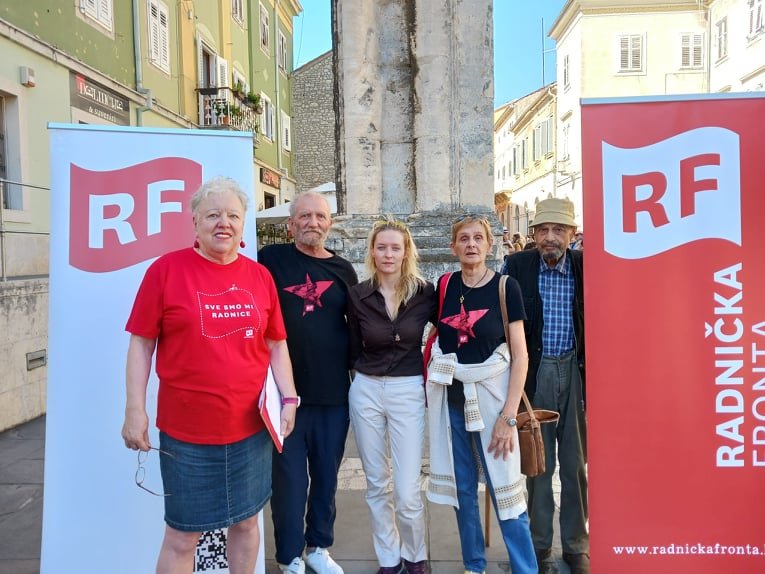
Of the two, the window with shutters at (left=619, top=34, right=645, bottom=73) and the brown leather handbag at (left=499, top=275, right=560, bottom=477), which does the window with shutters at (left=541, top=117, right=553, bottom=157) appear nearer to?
the window with shutters at (left=619, top=34, right=645, bottom=73)

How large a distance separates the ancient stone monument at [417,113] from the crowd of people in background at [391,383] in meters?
1.91

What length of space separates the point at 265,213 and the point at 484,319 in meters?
12.0

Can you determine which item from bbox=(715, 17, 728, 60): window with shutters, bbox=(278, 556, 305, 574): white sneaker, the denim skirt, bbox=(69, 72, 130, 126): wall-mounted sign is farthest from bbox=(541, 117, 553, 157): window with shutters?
→ the denim skirt

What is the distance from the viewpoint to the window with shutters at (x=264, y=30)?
21281 mm

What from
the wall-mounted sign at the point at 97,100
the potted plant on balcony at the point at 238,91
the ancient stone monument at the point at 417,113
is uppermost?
the potted plant on balcony at the point at 238,91

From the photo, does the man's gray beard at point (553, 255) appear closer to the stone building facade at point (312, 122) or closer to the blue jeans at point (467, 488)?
the blue jeans at point (467, 488)

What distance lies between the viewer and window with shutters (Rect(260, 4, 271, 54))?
69.8 ft

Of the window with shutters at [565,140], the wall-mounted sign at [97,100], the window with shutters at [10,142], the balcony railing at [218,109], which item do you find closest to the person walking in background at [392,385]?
the window with shutters at [10,142]

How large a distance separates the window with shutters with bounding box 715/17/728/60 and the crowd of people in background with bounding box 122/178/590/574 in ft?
82.1

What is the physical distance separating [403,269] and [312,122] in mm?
24553

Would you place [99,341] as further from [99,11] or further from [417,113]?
[99,11]

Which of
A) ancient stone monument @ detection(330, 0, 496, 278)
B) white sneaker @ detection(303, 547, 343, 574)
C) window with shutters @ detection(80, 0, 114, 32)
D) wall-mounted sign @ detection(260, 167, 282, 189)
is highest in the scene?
window with shutters @ detection(80, 0, 114, 32)

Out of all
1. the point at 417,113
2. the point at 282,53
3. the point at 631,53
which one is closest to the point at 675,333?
the point at 417,113

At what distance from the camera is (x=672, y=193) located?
100 inches
